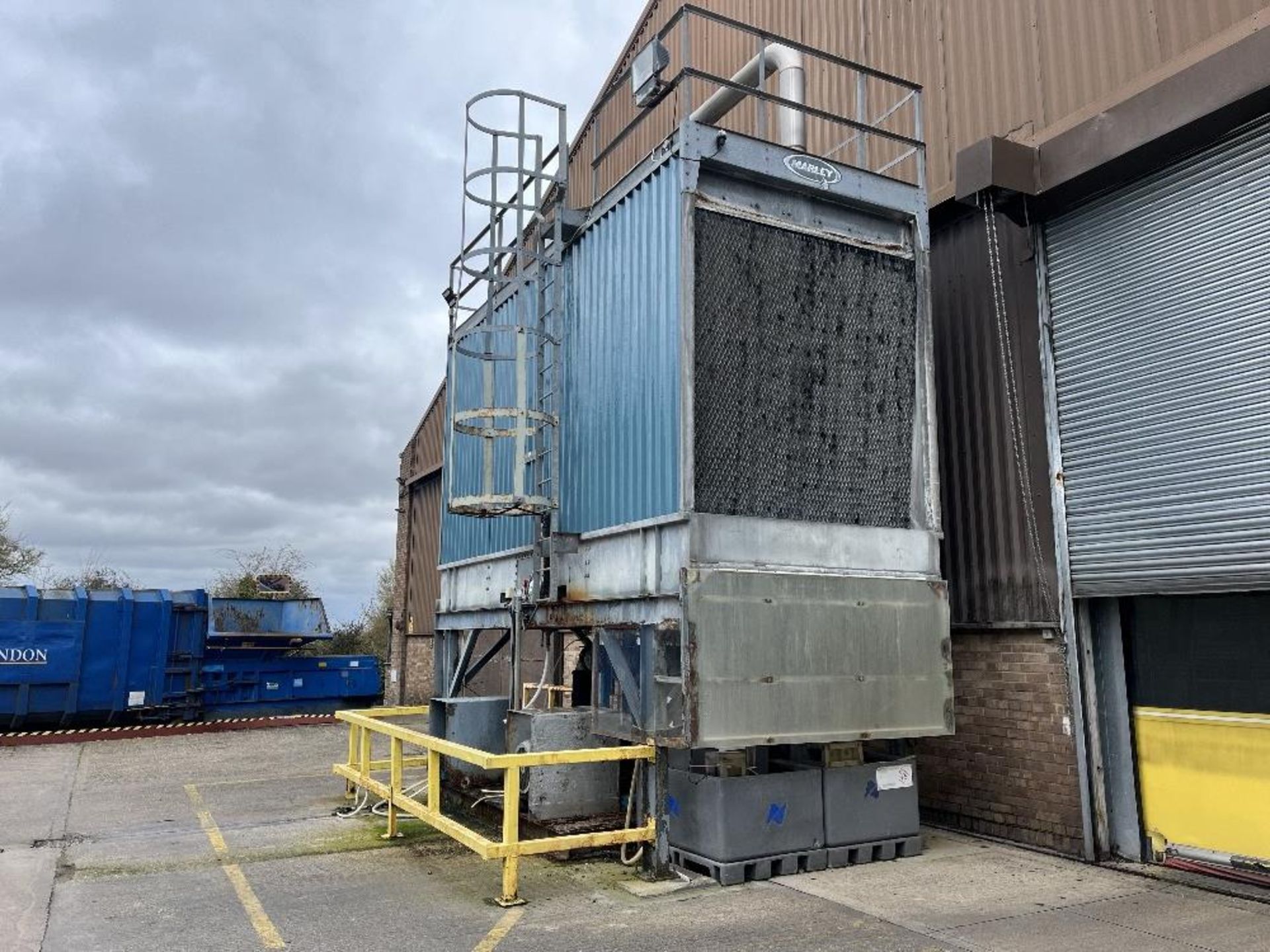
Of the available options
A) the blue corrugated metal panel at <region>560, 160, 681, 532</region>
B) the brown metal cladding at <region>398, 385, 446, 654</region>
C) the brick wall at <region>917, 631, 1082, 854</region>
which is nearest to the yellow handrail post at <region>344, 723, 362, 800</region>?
the blue corrugated metal panel at <region>560, 160, 681, 532</region>

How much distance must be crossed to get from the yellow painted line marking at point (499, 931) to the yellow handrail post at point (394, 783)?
7.98 ft

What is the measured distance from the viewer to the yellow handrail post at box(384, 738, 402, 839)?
867cm

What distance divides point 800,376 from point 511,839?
446 cm

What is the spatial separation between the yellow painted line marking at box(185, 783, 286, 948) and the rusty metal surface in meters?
7.46

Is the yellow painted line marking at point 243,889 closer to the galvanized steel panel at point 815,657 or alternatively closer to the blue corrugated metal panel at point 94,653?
the galvanized steel panel at point 815,657

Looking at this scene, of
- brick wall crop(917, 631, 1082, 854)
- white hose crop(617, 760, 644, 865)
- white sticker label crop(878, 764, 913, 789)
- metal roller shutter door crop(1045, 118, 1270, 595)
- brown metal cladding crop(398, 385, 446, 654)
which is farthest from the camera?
brown metal cladding crop(398, 385, 446, 654)

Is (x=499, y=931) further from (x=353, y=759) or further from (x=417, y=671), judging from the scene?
(x=417, y=671)

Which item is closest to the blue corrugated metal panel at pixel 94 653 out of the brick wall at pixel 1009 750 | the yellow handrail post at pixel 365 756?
the yellow handrail post at pixel 365 756

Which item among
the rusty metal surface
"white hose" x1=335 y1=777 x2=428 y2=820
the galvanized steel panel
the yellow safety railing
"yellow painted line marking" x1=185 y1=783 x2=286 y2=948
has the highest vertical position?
the rusty metal surface

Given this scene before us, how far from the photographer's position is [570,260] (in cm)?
992

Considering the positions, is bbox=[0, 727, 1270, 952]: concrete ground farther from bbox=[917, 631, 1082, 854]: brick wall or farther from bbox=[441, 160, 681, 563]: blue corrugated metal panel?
bbox=[441, 160, 681, 563]: blue corrugated metal panel

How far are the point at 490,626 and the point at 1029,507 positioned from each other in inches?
229

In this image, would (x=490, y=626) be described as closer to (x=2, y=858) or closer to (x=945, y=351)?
(x=2, y=858)

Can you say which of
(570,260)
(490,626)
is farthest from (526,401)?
(490,626)
